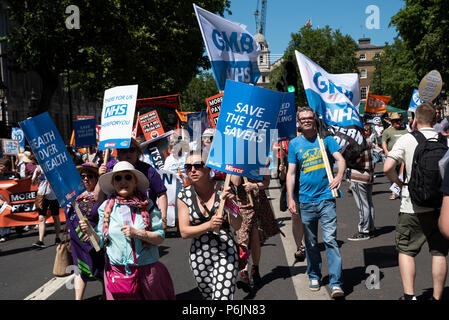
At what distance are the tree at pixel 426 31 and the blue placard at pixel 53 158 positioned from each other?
2909cm

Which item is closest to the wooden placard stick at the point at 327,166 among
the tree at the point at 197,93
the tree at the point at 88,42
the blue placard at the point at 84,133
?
the blue placard at the point at 84,133

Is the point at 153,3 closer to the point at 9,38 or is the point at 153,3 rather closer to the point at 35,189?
the point at 9,38

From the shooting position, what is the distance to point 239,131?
380cm

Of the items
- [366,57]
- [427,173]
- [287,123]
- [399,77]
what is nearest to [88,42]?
[287,123]

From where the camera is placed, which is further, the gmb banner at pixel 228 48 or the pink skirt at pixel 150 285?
the gmb banner at pixel 228 48

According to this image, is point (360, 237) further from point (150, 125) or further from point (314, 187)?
point (150, 125)

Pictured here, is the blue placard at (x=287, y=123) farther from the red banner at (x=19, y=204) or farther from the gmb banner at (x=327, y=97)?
the red banner at (x=19, y=204)

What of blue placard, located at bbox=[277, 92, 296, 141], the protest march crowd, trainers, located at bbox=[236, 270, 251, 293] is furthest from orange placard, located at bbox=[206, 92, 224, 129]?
trainers, located at bbox=[236, 270, 251, 293]

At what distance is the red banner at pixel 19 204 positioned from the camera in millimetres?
9930

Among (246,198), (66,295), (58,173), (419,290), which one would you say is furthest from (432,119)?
(66,295)

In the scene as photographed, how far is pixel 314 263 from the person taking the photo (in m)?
5.07

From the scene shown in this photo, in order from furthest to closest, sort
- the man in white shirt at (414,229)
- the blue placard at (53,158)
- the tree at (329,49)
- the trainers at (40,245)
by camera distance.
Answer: the tree at (329,49) < the trainers at (40,245) < the man in white shirt at (414,229) < the blue placard at (53,158)

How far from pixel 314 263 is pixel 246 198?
106cm

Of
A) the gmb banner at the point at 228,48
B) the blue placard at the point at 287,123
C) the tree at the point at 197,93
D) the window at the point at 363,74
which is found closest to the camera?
the gmb banner at the point at 228,48
